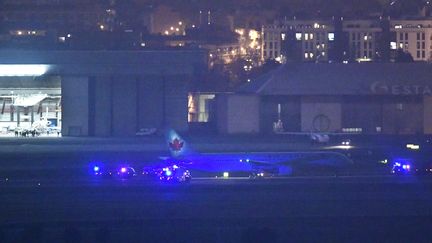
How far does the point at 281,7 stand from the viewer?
352 feet

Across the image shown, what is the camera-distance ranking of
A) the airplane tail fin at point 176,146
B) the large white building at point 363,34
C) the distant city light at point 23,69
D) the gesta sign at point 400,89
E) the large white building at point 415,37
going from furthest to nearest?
1. the large white building at point 415,37
2. the large white building at point 363,34
3. the gesta sign at point 400,89
4. the distant city light at point 23,69
5. the airplane tail fin at point 176,146

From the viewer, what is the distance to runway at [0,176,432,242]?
59.5ft

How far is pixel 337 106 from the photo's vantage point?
161 feet

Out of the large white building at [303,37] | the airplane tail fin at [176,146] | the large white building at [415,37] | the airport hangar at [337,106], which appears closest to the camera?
the airplane tail fin at [176,146]

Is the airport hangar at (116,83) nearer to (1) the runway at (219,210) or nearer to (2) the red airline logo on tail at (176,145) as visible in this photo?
(2) the red airline logo on tail at (176,145)

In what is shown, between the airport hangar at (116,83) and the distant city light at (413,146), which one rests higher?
the airport hangar at (116,83)

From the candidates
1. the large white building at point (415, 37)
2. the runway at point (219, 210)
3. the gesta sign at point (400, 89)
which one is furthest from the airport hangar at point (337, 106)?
the large white building at point (415, 37)

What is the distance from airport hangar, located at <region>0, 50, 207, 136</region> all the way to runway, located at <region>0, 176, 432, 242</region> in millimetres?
19620

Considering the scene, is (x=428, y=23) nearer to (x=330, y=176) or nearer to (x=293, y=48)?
(x=293, y=48)

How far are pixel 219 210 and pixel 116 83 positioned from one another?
27.7 m

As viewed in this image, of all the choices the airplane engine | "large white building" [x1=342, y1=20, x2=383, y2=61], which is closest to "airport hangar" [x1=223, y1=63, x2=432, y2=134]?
the airplane engine

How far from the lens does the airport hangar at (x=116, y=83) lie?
48.0 metres

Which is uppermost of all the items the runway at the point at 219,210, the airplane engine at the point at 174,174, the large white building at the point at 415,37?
the large white building at the point at 415,37

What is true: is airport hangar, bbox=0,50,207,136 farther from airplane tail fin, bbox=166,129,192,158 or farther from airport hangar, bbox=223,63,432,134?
airplane tail fin, bbox=166,129,192,158
